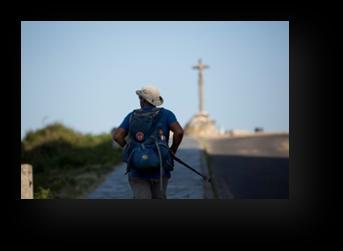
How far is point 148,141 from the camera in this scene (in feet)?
22.6

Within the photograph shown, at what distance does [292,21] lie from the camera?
7.29 metres

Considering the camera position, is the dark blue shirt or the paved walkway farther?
the paved walkway

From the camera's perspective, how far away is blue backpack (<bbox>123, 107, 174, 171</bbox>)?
6.81m

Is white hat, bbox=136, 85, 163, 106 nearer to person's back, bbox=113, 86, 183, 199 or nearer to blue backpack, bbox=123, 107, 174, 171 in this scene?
person's back, bbox=113, 86, 183, 199

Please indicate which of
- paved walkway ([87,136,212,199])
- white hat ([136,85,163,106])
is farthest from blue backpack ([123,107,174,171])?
paved walkway ([87,136,212,199])

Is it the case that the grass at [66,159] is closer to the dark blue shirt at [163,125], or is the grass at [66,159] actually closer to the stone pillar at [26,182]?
the stone pillar at [26,182]

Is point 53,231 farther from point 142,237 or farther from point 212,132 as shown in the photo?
point 212,132

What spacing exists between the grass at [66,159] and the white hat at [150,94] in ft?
16.1

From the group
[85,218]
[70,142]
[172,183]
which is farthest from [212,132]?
[85,218]

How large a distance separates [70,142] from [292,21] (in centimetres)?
1560

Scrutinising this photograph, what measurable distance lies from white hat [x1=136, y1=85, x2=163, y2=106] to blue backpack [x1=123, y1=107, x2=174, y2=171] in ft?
0.40

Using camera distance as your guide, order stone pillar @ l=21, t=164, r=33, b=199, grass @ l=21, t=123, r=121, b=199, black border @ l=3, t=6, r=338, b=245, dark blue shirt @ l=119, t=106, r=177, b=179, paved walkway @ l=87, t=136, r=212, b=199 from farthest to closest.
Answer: grass @ l=21, t=123, r=121, b=199, paved walkway @ l=87, t=136, r=212, b=199, stone pillar @ l=21, t=164, r=33, b=199, black border @ l=3, t=6, r=338, b=245, dark blue shirt @ l=119, t=106, r=177, b=179

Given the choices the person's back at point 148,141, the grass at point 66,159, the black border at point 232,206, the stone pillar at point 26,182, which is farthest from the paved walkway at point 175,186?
the person's back at point 148,141

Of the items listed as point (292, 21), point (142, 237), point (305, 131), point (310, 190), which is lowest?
point (142, 237)
